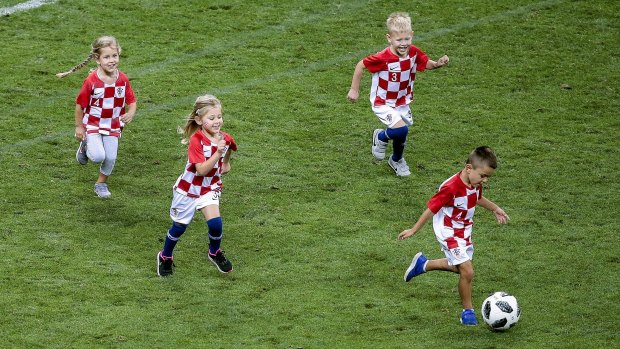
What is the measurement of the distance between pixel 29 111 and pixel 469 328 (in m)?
5.84

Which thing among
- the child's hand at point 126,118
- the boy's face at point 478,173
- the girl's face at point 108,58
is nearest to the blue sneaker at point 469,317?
Result: the boy's face at point 478,173

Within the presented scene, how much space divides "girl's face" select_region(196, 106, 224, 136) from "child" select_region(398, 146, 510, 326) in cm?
170

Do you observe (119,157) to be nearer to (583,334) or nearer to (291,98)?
(291,98)

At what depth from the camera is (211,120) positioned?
8953mm

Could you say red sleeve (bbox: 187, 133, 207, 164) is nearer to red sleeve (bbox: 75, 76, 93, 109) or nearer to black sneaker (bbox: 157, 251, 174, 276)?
black sneaker (bbox: 157, 251, 174, 276)

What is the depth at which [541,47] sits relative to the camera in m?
14.3

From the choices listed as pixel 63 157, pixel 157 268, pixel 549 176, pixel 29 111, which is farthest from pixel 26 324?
pixel 549 176

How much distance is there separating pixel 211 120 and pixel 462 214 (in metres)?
2.05

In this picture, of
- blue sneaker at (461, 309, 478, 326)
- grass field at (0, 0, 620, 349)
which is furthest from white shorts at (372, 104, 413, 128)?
blue sneaker at (461, 309, 478, 326)

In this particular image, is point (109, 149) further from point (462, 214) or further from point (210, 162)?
point (462, 214)

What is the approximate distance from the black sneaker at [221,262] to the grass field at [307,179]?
0.08 m

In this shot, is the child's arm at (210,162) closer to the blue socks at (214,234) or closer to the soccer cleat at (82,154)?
the blue socks at (214,234)

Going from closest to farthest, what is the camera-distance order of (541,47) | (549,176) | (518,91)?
(549,176) → (518,91) → (541,47)

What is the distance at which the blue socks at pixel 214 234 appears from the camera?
902 centimetres
